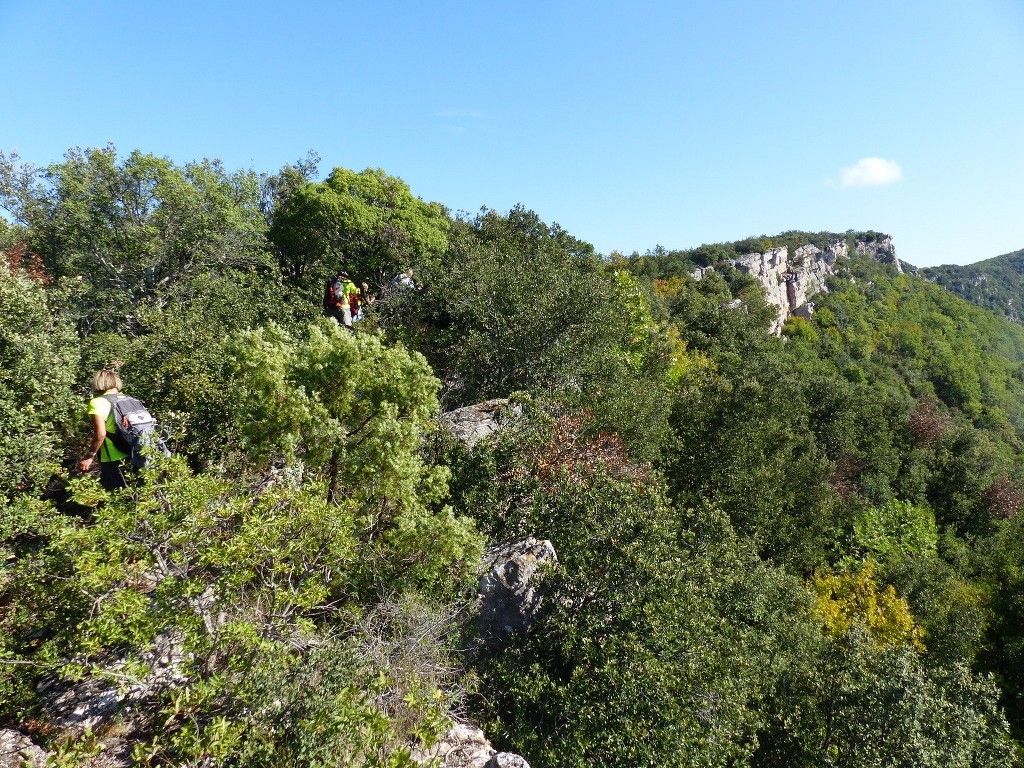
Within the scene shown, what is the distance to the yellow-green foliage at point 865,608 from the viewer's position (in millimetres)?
22594

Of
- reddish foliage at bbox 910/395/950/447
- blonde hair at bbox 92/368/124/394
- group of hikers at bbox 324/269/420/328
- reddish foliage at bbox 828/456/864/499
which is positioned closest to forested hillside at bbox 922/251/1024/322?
reddish foliage at bbox 910/395/950/447

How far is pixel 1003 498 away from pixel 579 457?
4310cm

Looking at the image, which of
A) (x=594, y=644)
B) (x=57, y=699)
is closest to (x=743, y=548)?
(x=594, y=644)

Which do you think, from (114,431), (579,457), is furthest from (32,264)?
(579,457)

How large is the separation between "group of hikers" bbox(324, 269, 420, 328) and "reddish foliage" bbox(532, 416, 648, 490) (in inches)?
323

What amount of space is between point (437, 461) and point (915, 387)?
78.9 meters

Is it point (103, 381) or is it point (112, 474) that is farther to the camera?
point (112, 474)

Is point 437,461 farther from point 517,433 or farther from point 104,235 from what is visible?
point 104,235

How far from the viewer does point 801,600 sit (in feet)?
60.4

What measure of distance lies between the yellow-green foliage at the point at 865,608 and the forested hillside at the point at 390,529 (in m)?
0.21

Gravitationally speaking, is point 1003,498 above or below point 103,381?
below

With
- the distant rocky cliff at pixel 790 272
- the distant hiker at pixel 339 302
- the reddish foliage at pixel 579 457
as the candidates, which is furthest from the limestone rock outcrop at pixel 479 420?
the distant rocky cliff at pixel 790 272

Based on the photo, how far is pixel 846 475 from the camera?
36.6m

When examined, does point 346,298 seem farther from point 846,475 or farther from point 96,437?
point 846,475
